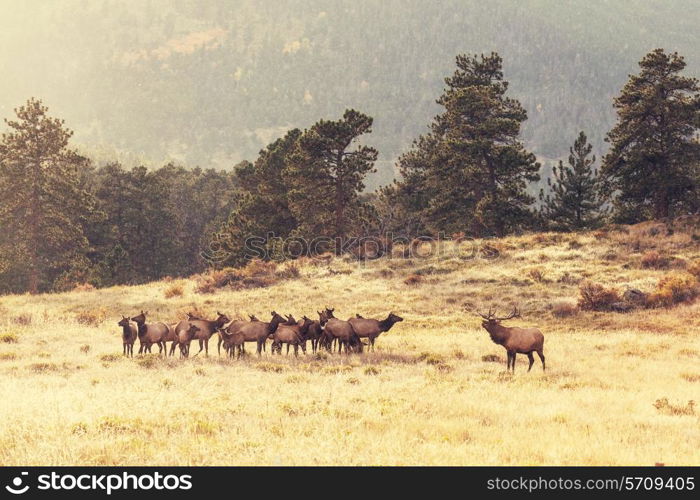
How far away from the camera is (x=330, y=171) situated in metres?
41.1

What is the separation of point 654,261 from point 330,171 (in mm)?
20694

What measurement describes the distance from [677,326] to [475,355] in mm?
8765

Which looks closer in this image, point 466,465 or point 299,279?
point 466,465

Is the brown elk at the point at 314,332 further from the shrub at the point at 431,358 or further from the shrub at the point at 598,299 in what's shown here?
the shrub at the point at 598,299

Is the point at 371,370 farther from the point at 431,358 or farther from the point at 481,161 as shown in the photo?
the point at 481,161

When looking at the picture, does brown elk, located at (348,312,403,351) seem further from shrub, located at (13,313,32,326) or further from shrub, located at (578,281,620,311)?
shrub, located at (13,313,32,326)

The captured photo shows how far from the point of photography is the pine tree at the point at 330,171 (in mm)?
40031

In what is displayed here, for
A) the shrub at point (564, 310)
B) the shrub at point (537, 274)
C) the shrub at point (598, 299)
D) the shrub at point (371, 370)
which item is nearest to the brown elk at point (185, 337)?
the shrub at point (371, 370)

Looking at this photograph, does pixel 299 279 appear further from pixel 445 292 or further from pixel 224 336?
pixel 224 336

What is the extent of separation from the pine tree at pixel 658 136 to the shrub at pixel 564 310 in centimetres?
1867

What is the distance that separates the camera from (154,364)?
16000 millimetres

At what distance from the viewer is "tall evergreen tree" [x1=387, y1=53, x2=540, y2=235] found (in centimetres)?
4434

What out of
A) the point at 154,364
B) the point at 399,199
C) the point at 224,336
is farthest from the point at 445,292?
the point at 399,199

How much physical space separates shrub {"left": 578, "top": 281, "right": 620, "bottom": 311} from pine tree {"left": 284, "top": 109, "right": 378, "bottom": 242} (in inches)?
695
